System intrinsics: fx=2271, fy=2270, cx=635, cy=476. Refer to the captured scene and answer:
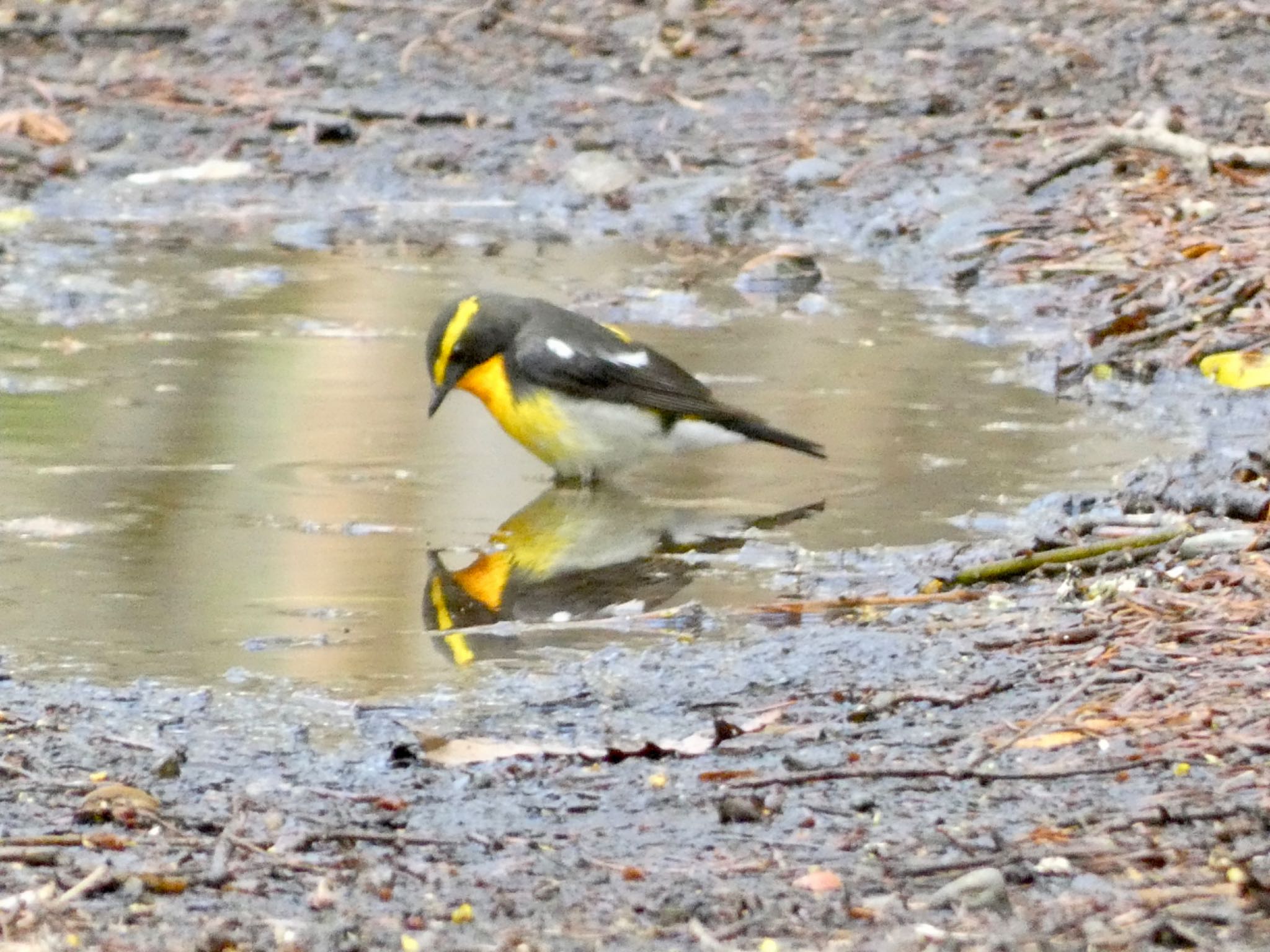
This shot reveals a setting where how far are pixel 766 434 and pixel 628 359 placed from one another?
1.88ft

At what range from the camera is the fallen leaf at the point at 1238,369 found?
7.71 meters

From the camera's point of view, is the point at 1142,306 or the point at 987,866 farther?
the point at 1142,306

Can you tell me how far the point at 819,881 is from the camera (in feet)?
11.4

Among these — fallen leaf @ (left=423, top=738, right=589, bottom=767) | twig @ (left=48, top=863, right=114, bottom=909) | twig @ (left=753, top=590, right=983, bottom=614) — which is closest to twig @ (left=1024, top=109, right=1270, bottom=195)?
twig @ (left=753, top=590, right=983, bottom=614)

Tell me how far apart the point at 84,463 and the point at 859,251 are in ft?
16.6

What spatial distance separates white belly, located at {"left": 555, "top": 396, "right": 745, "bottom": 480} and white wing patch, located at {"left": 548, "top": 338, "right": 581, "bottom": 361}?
20cm

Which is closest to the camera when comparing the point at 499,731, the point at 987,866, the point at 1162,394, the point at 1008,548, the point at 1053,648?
the point at 987,866

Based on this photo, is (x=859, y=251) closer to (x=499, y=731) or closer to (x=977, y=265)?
(x=977, y=265)

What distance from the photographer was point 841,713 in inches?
179

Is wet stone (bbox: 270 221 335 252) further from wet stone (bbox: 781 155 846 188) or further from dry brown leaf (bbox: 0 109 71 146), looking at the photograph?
wet stone (bbox: 781 155 846 188)

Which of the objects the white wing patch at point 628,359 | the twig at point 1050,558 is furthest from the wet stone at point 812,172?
the twig at point 1050,558

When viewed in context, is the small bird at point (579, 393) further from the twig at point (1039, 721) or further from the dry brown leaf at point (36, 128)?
the dry brown leaf at point (36, 128)

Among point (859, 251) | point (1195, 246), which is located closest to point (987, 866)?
point (1195, 246)

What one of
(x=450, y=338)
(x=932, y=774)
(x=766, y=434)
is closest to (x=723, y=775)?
(x=932, y=774)
